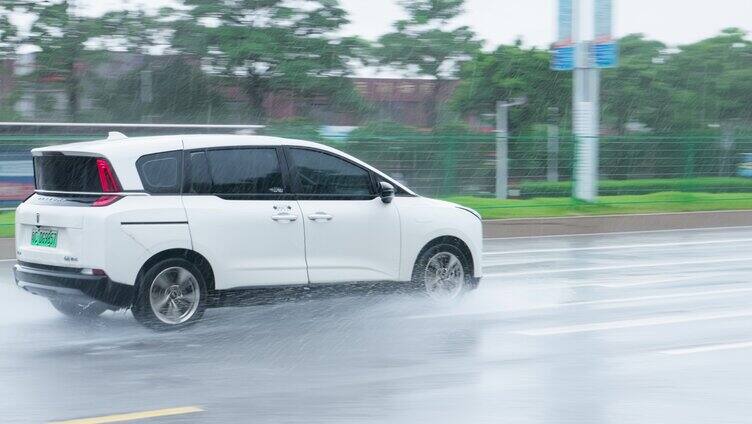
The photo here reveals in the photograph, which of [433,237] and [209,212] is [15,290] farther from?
[433,237]

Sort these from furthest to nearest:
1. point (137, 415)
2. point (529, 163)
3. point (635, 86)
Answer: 1. point (635, 86)
2. point (529, 163)
3. point (137, 415)

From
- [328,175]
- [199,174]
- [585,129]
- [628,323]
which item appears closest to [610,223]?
[585,129]

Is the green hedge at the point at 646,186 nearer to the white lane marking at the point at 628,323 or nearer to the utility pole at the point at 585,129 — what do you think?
the utility pole at the point at 585,129

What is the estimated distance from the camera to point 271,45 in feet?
119

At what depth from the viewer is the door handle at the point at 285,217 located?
9.75m

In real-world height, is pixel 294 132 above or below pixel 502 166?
above

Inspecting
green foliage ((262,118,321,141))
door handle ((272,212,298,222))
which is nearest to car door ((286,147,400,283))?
door handle ((272,212,298,222))

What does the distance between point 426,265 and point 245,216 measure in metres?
1.95

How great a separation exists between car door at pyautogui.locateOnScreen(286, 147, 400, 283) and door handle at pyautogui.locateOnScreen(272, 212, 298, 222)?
0.39 ft

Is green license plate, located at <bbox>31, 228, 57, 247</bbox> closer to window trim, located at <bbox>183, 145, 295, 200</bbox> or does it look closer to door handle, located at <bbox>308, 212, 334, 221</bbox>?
window trim, located at <bbox>183, 145, 295, 200</bbox>

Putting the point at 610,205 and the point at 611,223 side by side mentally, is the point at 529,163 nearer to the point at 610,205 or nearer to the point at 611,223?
the point at 611,223

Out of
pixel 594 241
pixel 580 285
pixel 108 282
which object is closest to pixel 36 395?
pixel 108 282

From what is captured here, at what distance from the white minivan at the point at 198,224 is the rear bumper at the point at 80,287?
11 millimetres

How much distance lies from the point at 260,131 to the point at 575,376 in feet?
48.3
